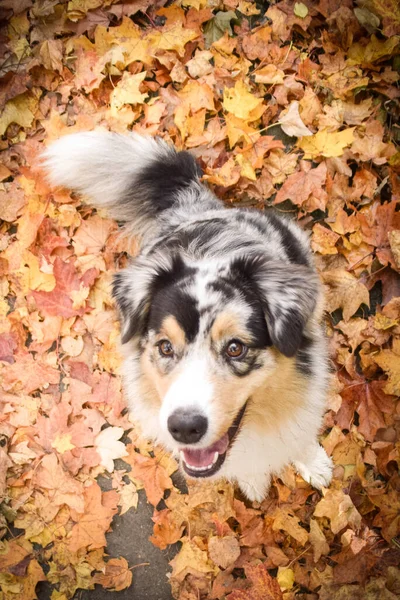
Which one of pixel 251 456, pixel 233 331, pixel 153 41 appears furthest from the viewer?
pixel 153 41

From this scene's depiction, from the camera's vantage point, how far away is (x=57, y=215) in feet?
13.0

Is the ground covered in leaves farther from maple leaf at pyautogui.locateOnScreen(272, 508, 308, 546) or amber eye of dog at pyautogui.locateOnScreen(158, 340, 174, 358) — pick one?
amber eye of dog at pyautogui.locateOnScreen(158, 340, 174, 358)

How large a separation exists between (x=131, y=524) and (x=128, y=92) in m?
3.37

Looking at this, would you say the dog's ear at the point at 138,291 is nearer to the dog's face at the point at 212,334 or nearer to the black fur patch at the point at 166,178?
the dog's face at the point at 212,334

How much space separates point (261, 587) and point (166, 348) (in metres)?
1.64

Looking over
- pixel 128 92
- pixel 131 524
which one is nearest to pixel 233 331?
pixel 131 524

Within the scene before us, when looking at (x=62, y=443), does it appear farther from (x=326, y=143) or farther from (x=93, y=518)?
(x=326, y=143)

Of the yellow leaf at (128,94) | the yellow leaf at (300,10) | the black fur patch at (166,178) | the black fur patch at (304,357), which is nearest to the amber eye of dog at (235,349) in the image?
the black fur patch at (304,357)

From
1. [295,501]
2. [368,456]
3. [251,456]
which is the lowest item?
[295,501]

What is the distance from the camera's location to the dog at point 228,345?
2281 millimetres

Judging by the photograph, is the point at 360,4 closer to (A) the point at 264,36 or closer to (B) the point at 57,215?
(A) the point at 264,36

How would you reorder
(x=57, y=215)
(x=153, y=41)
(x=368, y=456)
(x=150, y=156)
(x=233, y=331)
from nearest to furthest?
(x=233, y=331) < (x=368, y=456) < (x=150, y=156) < (x=57, y=215) < (x=153, y=41)

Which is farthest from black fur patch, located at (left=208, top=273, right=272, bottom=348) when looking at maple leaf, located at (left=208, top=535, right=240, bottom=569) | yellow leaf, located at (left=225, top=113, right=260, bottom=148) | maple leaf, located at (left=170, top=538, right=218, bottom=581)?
yellow leaf, located at (left=225, top=113, right=260, bottom=148)

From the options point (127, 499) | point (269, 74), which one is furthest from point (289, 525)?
point (269, 74)
